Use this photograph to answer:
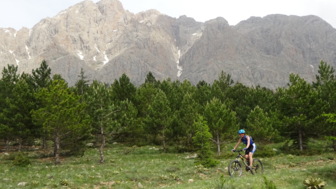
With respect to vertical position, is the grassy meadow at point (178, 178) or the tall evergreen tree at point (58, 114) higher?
the tall evergreen tree at point (58, 114)

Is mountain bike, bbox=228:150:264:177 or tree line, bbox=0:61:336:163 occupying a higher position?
tree line, bbox=0:61:336:163

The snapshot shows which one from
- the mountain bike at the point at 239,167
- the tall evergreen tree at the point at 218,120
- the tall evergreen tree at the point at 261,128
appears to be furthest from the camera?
the tall evergreen tree at the point at 261,128

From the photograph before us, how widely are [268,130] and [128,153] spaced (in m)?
21.4

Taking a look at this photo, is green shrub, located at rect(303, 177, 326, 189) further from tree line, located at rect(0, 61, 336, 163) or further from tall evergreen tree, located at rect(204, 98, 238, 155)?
tall evergreen tree, located at rect(204, 98, 238, 155)

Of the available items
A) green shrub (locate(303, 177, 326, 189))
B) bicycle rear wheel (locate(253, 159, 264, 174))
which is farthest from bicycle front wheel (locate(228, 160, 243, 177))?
green shrub (locate(303, 177, 326, 189))

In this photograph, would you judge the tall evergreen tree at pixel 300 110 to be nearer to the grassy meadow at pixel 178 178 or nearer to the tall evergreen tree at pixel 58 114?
the grassy meadow at pixel 178 178

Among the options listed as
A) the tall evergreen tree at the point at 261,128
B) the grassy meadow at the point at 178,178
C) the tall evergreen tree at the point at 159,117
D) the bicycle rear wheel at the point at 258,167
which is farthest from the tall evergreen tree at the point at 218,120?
the bicycle rear wheel at the point at 258,167

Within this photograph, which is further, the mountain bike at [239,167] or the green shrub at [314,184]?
the mountain bike at [239,167]

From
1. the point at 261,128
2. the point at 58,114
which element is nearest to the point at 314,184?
the point at 58,114

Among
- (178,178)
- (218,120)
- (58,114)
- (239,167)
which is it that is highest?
(58,114)

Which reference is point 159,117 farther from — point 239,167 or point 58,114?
point 239,167

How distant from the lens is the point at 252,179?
15.5m

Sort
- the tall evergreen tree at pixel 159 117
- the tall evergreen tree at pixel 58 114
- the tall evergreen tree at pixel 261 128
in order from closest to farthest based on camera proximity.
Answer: the tall evergreen tree at pixel 58 114 → the tall evergreen tree at pixel 261 128 → the tall evergreen tree at pixel 159 117

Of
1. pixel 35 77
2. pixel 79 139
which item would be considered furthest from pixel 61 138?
pixel 35 77
